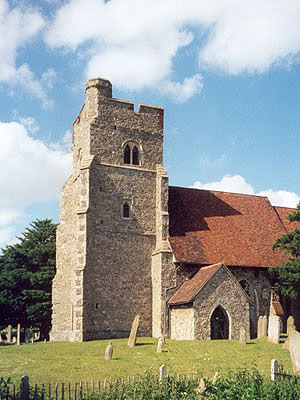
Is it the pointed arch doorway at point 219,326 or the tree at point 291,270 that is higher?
the tree at point 291,270

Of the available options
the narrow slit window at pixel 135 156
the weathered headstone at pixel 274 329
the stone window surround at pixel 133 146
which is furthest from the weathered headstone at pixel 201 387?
the narrow slit window at pixel 135 156

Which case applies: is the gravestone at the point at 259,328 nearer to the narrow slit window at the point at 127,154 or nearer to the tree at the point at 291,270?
the tree at the point at 291,270

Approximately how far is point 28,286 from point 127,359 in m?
22.1

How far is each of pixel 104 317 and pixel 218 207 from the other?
11.6 m

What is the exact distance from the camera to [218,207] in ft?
115

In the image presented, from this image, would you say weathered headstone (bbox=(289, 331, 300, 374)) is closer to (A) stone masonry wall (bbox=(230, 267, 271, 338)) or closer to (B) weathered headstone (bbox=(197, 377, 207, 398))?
(B) weathered headstone (bbox=(197, 377, 207, 398))

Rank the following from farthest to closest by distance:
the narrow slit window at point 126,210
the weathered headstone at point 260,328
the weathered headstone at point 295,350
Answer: the narrow slit window at point 126,210, the weathered headstone at point 260,328, the weathered headstone at point 295,350

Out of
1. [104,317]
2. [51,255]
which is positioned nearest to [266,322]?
[104,317]

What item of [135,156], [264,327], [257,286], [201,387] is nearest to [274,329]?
[264,327]

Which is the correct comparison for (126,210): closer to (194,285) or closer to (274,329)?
(194,285)

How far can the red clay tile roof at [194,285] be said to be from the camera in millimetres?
27094

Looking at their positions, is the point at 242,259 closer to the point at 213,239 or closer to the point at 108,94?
the point at 213,239

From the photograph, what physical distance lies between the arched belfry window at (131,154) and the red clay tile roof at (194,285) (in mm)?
8474

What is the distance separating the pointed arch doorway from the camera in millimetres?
27859
